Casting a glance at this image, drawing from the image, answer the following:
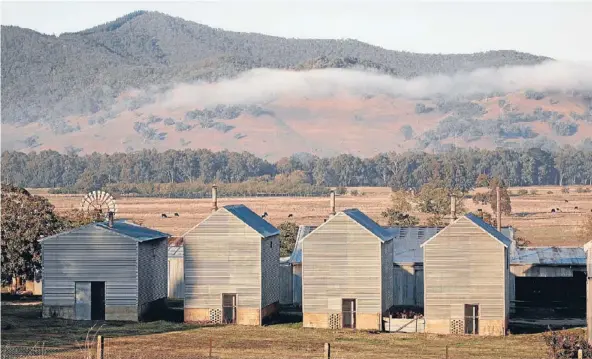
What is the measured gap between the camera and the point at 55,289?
54.6 meters

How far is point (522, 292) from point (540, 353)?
1863 cm

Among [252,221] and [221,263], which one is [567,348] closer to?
[221,263]

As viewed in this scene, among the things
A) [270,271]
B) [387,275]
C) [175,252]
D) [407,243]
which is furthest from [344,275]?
[175,252]

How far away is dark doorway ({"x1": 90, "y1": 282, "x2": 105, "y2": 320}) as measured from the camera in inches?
2162

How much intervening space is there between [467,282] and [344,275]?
578 cm

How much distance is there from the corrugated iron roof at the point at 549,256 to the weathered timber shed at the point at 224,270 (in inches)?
606

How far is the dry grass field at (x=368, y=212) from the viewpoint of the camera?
11962cm

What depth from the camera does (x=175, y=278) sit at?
65.3m

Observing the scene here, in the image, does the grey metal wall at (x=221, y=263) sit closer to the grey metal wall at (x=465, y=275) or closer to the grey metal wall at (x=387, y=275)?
the grey metal wall at (x=387, y=275)

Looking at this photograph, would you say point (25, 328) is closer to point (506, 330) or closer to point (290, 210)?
point (506, 330)

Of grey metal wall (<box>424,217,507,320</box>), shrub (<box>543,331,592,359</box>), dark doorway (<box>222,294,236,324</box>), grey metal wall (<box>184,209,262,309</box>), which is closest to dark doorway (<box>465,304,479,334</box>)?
grey metal wall (<box>424,217,507,320</box>)

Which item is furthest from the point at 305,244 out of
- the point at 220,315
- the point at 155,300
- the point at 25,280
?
the point at 25,280

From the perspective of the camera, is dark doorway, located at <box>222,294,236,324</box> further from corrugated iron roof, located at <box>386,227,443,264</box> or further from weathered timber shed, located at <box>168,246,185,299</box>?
weathered timber shed, located at <box>168,246,185,299</box>

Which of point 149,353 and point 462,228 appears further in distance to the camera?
point 462,228
